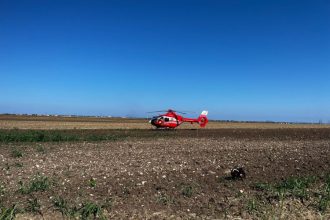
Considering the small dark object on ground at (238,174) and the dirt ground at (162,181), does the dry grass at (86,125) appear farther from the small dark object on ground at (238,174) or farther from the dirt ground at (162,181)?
the small dark object on ground at (238,174)

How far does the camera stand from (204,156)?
16750 millimetres

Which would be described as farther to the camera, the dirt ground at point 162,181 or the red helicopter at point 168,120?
the red helicopter at point 168,120

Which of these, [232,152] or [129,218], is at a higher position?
[232,152]

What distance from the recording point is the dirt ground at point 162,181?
32.8ft

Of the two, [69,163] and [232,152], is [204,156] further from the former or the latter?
[69,163]

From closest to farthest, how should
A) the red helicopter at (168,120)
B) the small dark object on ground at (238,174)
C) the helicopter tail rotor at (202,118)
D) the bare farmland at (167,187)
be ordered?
the bare farmland at (167,187), the small dark object on ground at (238,174), the red helicopter at (168,120), the helicopter tail rotor at (202,118)

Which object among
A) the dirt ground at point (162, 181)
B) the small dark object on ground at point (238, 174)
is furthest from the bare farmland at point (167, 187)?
the small dark object on ground at point (238, 174)

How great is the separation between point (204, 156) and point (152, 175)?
424 cm

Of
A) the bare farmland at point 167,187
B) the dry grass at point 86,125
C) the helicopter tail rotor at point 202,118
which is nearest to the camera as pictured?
the bare farmland at point 167,187

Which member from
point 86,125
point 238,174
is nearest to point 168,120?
point 86,125

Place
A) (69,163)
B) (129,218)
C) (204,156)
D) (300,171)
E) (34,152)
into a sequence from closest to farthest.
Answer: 1. (129,218)
2. (300,171)
3. (69,163)
4. (204,156)
5. (34,152)

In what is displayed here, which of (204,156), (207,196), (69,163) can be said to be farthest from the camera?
(204,156)

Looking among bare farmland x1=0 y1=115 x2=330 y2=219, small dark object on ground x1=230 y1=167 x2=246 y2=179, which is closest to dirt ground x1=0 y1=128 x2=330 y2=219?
bare farmland x1=0 y1=115 x2=330 y2=219

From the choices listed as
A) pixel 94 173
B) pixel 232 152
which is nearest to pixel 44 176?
pixel 94 173
